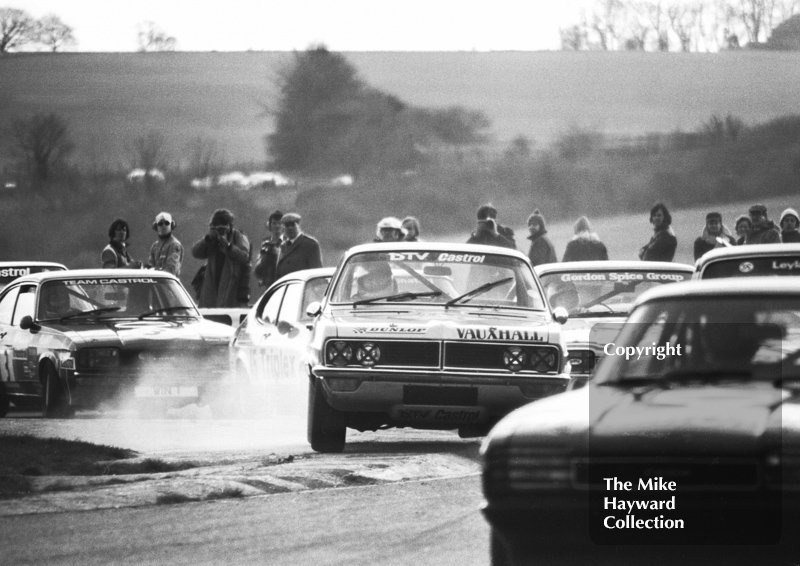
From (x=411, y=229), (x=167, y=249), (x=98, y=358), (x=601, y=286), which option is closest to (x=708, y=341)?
(x=601, y=286)

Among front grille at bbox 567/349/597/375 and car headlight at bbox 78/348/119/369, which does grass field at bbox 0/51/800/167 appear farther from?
front grille at bbox 567/349/597/375

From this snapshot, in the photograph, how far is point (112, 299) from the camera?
1547 centimetres

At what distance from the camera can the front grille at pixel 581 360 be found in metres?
12.1

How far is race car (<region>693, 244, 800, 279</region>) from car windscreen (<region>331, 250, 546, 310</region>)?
7.16 feet

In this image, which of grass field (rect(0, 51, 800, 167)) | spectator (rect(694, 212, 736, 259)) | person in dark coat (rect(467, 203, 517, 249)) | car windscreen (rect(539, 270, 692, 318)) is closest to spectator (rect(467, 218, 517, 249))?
person in dark coat (rect(467, 203, 517, 249))

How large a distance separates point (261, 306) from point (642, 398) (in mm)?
8963

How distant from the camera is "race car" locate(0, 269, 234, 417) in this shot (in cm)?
1405

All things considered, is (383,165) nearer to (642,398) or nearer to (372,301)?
(372,301)

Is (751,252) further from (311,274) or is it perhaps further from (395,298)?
(311,274)

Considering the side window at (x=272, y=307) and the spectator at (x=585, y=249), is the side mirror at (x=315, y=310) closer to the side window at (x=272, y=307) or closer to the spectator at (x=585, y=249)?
the side window at (x=272, y=307)

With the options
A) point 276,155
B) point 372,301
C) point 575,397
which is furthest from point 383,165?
point 575,397

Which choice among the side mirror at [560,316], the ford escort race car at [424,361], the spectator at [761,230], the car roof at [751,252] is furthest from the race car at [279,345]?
the spectator at [761,230]

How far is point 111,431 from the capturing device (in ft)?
A: 43.0

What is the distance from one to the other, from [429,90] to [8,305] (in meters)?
24.9
